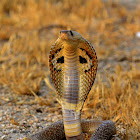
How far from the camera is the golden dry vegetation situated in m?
3.17

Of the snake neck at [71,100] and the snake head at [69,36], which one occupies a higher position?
→ the snake head at [69,36]

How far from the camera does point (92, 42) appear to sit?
6430mm

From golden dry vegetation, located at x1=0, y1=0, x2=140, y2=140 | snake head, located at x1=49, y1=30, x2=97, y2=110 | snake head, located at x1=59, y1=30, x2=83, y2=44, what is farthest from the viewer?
golden dry vegetation, located at x1=0, y1=0, x2=140, y2=140

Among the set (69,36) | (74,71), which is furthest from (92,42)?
(69,36)

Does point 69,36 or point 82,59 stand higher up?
point 69,36

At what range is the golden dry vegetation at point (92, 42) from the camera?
125 inches

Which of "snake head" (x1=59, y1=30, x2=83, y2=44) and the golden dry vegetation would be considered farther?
the golden dry vegetation

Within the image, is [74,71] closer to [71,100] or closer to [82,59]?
[82,59]

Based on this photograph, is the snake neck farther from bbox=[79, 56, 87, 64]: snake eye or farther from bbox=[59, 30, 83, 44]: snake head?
bbox=[59, 30, 83, 44]: snake head

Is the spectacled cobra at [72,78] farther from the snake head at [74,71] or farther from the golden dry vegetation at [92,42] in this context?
the golden dry vegetation at [92,42]

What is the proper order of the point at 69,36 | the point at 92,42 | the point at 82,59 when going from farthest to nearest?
the point at 92,42, the point at 82,59, the point at 69,36

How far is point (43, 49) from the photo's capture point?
215 inches

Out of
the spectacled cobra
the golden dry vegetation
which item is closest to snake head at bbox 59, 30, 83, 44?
the spectacled cobra

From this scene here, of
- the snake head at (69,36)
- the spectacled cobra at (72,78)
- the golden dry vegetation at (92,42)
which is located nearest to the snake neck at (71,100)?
the spectacled cobra at (72,78)
